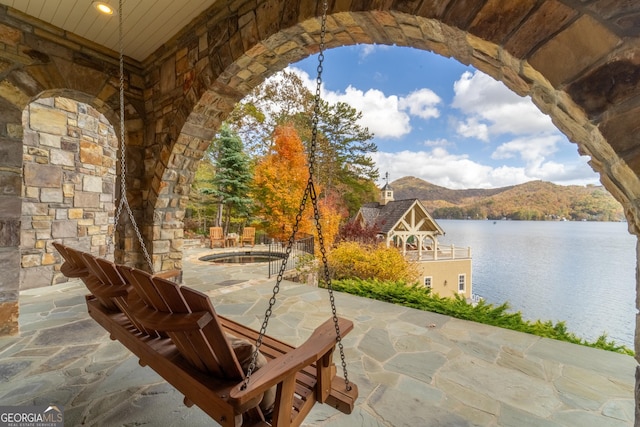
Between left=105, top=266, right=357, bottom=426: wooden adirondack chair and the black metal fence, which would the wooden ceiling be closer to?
left=105, top=266, right=357, bottom=426: wooden adirondack chair

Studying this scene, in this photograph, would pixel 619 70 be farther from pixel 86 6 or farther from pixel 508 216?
pixel 508 216

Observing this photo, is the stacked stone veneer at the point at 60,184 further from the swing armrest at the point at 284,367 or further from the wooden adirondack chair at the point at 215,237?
the swing armrest at the point at 284,367

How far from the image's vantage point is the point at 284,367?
101 cm

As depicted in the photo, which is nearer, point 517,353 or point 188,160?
point 517,353

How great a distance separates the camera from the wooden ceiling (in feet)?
7.93

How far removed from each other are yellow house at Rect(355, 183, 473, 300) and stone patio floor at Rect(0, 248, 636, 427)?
28.3ft

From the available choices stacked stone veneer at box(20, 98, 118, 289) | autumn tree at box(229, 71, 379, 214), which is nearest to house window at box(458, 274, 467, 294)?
autumn tree at box(229, 71, 379, 214)

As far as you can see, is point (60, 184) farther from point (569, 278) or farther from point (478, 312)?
point (569, 278)

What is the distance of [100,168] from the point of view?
4938mm

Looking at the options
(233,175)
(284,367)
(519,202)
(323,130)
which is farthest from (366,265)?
(519,202)

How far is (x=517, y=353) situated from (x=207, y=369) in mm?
2677

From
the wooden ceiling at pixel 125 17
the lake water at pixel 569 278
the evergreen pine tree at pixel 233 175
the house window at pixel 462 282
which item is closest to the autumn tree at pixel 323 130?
the evergreen pine tree at pixel 233 175

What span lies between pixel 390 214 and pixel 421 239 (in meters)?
1.94

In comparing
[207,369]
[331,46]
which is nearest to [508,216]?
[331,46]
